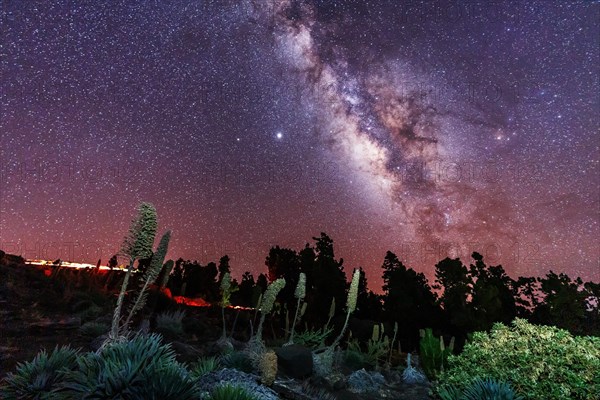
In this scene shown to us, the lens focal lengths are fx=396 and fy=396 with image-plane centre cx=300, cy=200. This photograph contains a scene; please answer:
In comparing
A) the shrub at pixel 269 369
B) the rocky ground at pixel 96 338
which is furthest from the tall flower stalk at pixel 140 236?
the shrub at pixel 269 369

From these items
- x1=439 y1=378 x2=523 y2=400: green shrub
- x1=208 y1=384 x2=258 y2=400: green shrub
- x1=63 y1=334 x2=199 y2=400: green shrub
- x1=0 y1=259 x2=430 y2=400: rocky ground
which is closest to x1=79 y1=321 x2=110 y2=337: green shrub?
x1=0 y1=259 x2=430 y2=400: rocky ground

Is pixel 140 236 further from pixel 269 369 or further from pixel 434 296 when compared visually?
pixel 434 296

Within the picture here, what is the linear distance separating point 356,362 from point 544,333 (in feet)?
27.6

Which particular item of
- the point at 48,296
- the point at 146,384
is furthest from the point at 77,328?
the point at 146,384

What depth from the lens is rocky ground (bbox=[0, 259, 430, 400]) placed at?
9.92 metres

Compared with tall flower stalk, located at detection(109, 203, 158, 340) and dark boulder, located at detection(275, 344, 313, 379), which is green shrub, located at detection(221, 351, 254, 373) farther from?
tall flower stalk, located at detection(109, 203, 158, 340)

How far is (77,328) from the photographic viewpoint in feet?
43.9

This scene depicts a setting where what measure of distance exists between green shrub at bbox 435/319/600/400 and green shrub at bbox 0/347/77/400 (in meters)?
8.73

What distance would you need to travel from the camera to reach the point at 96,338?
11594mm

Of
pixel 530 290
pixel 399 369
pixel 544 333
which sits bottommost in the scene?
pixel 399 369

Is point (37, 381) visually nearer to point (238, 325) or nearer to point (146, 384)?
point (146, 384)

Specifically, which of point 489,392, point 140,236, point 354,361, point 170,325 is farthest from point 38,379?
point 354,361

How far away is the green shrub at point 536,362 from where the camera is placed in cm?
867

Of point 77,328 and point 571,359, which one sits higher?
point 571,359
